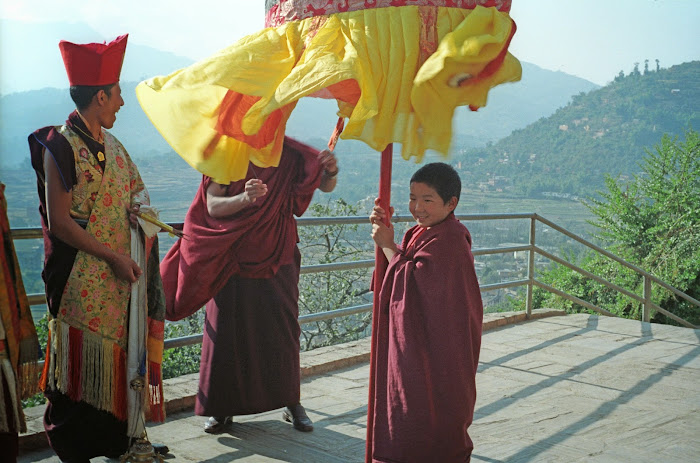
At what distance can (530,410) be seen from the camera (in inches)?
164

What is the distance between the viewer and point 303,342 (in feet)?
41.1

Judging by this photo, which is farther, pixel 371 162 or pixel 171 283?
pixel 371 162

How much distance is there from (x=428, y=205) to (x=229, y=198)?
109 cm

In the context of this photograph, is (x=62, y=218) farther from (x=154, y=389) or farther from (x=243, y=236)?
(x=243, y=236)


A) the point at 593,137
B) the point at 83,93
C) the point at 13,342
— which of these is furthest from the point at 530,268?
the point at 593,137

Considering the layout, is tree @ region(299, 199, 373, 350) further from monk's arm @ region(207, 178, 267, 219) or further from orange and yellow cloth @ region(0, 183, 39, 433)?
orange and yellow cloth @ region(0, 183, 39, 433)

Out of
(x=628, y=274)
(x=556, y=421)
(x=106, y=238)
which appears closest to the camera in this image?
(x=106, y=238)

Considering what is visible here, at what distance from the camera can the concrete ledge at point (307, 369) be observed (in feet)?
10.8

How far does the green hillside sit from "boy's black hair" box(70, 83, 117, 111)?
123 feet

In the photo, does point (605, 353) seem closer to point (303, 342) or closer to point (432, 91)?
point (432, 91)

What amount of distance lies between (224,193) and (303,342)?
9313 mm

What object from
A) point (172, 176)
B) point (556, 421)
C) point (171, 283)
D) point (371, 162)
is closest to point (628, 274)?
point (371, 162)

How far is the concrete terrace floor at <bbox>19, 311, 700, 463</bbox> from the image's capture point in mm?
3414

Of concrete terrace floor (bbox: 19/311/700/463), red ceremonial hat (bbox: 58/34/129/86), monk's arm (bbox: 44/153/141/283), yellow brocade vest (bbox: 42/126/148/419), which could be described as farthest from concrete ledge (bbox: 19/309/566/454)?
red ceremonial hat (bbox: 58/34/129/86)
